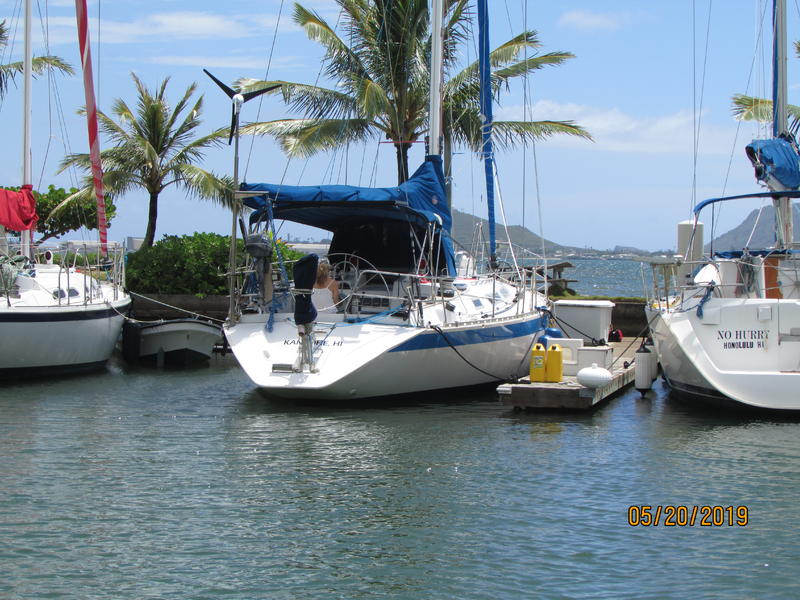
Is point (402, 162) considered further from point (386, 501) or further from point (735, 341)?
point (386, 501)

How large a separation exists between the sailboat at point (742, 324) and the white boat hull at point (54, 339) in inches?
388

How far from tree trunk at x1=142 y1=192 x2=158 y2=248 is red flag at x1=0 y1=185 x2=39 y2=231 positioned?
9537 mm

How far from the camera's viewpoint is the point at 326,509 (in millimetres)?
8922

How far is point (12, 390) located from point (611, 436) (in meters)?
9.46

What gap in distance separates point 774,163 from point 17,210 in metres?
13.7

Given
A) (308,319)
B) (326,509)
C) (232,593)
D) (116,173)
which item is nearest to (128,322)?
(308,319)

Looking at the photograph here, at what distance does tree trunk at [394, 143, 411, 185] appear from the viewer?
24.4 m

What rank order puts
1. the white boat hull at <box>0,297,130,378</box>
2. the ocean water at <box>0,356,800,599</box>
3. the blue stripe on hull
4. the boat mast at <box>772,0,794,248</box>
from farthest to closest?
the boat mast at <box>772,0,794,248</box> → the white boat hull at <box>0,297,130,378</box> → the blue stripe on hull → the ocean water at <box>0,356,800,599</box>

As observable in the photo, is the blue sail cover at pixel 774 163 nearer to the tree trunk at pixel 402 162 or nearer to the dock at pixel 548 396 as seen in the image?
the dock at pixel 548 396

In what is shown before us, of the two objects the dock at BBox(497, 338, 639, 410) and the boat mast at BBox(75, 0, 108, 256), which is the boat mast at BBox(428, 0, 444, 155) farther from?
the boat mast at BBox(75, 0, 108, 256)

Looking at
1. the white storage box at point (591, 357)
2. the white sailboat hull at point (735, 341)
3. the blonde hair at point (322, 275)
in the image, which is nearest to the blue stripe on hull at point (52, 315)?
the blonde hair at point (322, 275)

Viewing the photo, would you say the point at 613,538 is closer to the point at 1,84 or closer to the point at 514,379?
the point at 514,379

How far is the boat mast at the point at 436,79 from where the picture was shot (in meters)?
17.7

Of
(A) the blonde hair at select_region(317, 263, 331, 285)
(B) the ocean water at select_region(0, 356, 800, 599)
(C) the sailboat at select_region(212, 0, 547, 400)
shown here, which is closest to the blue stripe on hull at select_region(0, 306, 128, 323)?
(B) the ocean water at select_region(0, 356, 800, 599)
